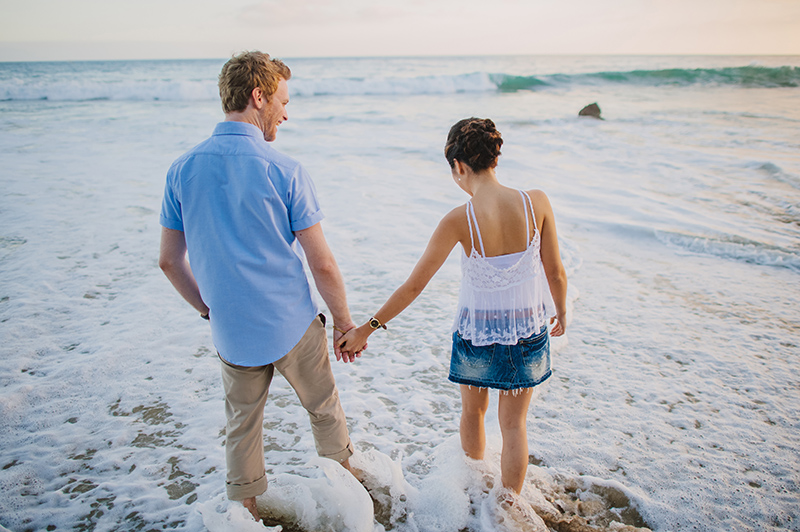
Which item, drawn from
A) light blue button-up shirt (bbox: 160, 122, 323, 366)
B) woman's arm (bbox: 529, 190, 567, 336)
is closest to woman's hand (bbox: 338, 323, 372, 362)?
light blue button-up shirt (bbox: 160, 122, 323, 366)

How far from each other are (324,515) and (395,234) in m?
4.80

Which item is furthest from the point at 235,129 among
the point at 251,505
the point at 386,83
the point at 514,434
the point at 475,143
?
the point at 386,83

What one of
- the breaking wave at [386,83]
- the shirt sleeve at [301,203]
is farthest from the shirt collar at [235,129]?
the breaking wave at [386,83]

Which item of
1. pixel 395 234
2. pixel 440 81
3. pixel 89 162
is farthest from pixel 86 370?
pixel 440 81

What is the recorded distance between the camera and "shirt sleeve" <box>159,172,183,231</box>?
6.08ft

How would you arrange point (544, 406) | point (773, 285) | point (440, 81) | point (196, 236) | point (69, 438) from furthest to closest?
point (440, 81), point (773, 285), point (544, 406), point (69, 438), point (196, 236)

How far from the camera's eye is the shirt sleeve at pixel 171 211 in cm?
185

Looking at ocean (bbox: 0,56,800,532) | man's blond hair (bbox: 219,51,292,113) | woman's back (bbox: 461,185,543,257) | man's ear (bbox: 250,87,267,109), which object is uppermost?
man's blond hair (bbox: 219,51,292,113)

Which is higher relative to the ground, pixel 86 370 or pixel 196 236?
pixel 196 236

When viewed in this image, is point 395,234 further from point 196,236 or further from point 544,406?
point 196,236

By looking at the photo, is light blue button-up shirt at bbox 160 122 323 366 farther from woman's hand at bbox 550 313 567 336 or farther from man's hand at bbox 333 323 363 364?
woman's hand at bbox 550 313 567 336

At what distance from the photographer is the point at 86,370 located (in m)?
3.63

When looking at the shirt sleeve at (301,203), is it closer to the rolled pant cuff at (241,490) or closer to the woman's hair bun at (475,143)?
the woman's hair bun at (475,143)

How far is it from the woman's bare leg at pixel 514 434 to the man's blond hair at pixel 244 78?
1.79 m
